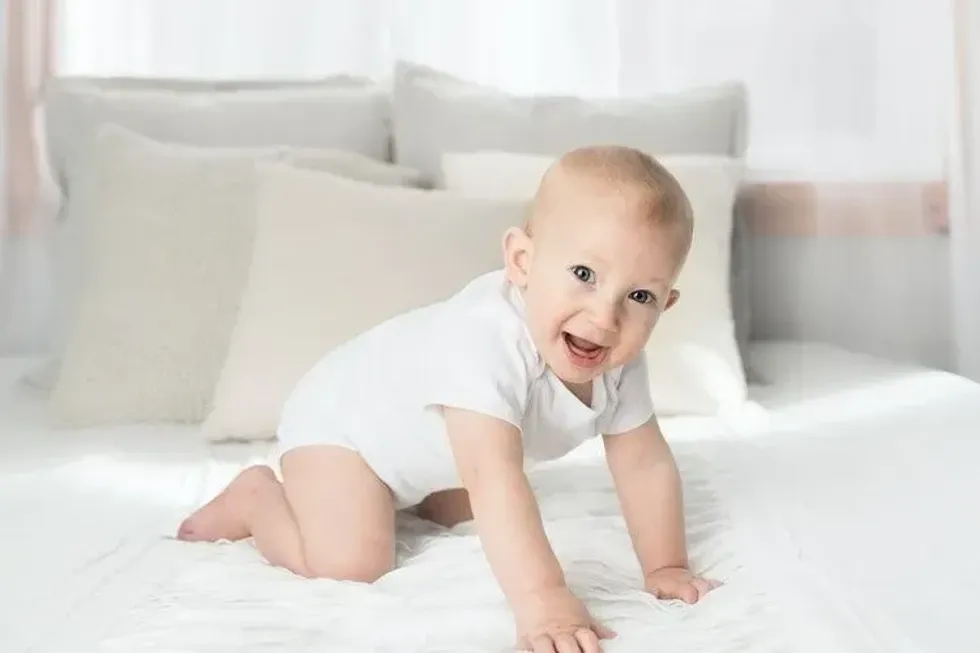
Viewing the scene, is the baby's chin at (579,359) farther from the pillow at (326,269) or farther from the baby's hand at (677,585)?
the pillow at (326,269)

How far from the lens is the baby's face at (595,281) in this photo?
0.90m

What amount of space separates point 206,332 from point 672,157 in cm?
76

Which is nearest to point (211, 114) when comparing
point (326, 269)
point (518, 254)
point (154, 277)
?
point (154, 277)

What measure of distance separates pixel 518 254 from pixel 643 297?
0.41ft

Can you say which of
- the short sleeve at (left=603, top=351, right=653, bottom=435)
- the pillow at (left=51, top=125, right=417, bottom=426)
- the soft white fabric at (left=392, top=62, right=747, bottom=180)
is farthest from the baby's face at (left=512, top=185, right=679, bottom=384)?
the soft white fabric at (left=392, top=62, right=747, bottom=180)

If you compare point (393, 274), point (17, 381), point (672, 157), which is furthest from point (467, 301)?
point (17, 381)

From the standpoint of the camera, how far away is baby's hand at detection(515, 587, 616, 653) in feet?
2.60

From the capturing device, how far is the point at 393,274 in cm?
150

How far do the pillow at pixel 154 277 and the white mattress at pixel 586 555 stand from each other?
0.06 metres

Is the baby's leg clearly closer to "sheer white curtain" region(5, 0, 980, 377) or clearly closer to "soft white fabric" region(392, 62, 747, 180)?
"soft white fabric" region(392, 62, 747, 180)

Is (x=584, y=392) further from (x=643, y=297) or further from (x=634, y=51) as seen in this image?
(x=634, y=51)

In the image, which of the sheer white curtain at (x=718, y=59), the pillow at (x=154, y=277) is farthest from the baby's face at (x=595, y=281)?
the sheer white curtain at (x=718, y=59)

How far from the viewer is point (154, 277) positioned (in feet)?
5.28

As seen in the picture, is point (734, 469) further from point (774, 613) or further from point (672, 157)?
point (672, 157)
